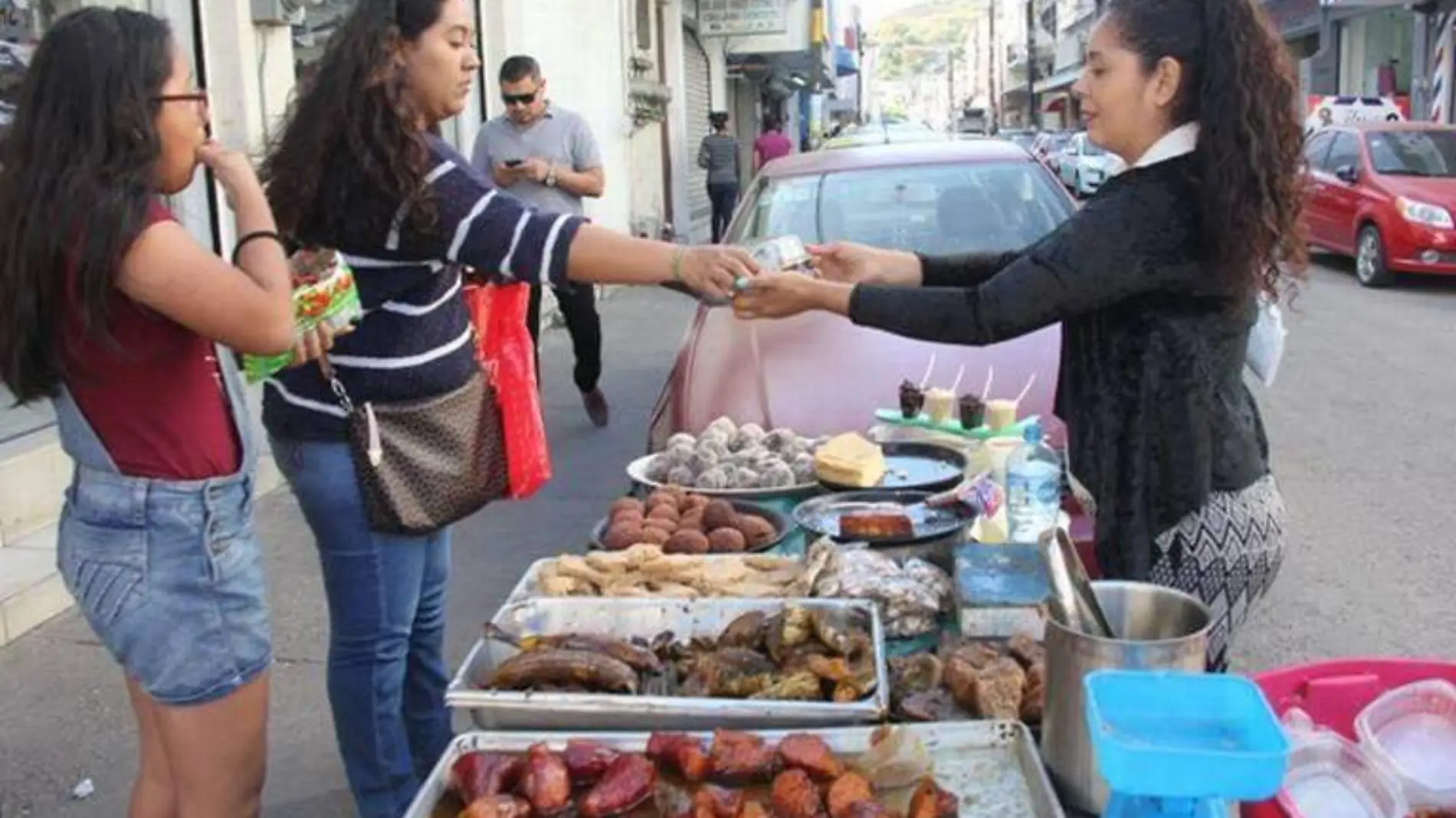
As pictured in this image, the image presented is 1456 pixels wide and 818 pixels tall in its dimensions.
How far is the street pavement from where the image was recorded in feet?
13.2

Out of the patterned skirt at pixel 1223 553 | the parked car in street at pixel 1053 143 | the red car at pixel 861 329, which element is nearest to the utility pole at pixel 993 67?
the parked car in street at pixel 1053 143

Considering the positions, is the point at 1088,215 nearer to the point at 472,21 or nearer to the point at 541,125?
the point at 472,21

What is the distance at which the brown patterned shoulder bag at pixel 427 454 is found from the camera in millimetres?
2660

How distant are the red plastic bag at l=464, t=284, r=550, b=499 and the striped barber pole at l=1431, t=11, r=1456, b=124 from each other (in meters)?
23.2

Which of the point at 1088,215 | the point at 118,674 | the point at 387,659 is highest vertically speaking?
the point at 1088,215

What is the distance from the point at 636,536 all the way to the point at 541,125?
4.71 metres

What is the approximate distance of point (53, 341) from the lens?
223 cm

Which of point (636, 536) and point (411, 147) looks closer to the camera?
point (411, 147)

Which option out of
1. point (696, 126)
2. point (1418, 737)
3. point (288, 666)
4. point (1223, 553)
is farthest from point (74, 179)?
point (696, 126)

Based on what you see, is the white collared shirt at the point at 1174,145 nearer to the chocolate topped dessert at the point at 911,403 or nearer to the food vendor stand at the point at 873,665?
the food vendor stand at the point at 873,665

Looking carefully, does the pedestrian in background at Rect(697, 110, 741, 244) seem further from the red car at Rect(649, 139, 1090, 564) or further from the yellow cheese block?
the yellow cheese block

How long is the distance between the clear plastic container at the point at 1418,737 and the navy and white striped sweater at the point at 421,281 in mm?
1644

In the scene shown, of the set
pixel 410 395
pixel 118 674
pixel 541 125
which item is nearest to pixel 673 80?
pixel 541 125

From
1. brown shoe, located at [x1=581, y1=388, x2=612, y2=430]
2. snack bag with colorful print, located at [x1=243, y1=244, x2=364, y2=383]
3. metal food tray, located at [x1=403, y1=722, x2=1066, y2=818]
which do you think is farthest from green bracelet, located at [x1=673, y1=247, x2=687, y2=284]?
brown shoe, located at [x1=581, y1=388, x2=612, y2=430]
